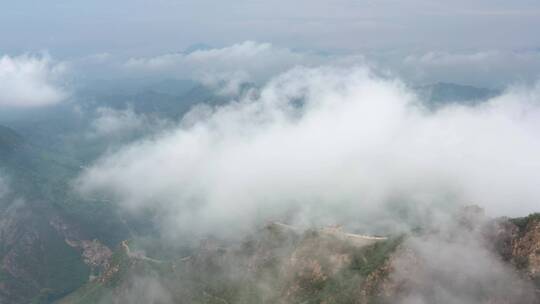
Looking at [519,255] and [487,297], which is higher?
[519,255]

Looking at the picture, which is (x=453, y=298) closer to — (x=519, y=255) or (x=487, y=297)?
(x=487, y=297)

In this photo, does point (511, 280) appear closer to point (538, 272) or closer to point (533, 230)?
point (538, 272)

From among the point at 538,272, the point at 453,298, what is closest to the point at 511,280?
the point at 538,272

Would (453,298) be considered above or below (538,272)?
below

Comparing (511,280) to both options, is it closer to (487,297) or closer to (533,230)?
(487,297)

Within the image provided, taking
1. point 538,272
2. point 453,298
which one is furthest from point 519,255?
point 453,298

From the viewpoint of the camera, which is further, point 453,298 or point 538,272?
point 453,298

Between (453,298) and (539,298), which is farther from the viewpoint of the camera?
(453,298)
